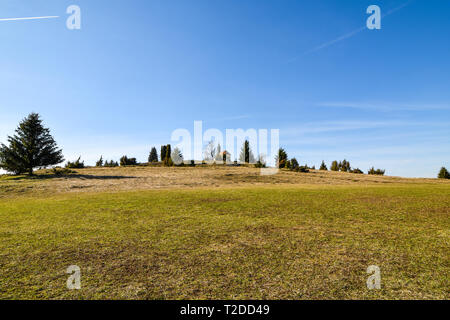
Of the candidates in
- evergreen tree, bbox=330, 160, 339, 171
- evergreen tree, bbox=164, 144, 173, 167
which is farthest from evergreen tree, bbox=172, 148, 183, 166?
evergreen tree, bbox=330, 160, 339, 171

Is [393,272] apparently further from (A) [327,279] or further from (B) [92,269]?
(B) [92,269]

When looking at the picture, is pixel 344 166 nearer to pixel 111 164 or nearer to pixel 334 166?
pixel 334 166

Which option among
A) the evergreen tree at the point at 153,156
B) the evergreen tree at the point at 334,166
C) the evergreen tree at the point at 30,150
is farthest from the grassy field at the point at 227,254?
the evergreen tree at the point at 153,156

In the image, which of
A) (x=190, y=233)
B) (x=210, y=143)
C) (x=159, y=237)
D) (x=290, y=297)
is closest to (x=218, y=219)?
(x=190, y=233)

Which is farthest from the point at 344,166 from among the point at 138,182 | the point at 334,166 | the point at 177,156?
the point at 138,182

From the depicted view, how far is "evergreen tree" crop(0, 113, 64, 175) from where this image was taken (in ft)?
105

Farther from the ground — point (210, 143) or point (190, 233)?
point (210, 143)

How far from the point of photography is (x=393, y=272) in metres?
4.57

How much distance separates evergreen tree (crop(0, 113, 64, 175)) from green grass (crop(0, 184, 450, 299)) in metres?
30.2

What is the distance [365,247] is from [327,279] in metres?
2.46

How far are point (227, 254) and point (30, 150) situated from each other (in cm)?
4035

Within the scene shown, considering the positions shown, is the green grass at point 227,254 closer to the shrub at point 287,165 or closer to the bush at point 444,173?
the shrub at point 287,165

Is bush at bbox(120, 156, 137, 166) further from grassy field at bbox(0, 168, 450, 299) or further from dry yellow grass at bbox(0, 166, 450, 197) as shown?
grassy field at bbox(0, 168, 450, 299)
